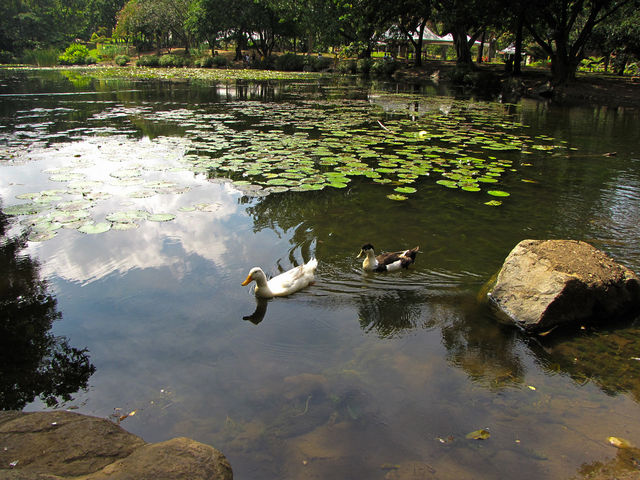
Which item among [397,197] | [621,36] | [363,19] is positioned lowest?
[397,197]

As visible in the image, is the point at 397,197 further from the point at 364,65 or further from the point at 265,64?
the point at 265,64

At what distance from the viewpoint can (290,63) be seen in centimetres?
4606

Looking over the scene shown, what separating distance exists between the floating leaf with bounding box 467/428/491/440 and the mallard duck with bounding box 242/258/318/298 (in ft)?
7.43

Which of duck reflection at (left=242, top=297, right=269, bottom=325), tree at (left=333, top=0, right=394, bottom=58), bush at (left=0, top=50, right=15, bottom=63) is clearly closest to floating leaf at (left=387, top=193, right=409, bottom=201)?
duck reflection at (left=242, top=297, right=269, bottom=325)

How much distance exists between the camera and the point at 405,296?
4.44 metres

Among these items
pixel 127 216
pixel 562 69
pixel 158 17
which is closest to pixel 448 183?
pixel 127 216

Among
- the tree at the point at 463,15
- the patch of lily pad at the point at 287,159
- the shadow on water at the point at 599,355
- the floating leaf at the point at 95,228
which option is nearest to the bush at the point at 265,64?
the tree at the point at 463,15

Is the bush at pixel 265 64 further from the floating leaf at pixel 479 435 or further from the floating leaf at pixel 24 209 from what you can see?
the floating leaf at pixel 479 435

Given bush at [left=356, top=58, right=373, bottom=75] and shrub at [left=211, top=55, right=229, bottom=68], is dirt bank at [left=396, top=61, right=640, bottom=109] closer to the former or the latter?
bush at [left=356, top=58, right=373, bottom=75]

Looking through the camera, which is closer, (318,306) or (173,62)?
(318,306)

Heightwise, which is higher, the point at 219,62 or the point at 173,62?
the point at 173,62

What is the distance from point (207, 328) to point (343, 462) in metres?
1.82

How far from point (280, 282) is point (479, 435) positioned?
239 centimetres

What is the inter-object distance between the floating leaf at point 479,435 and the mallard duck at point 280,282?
226cm
